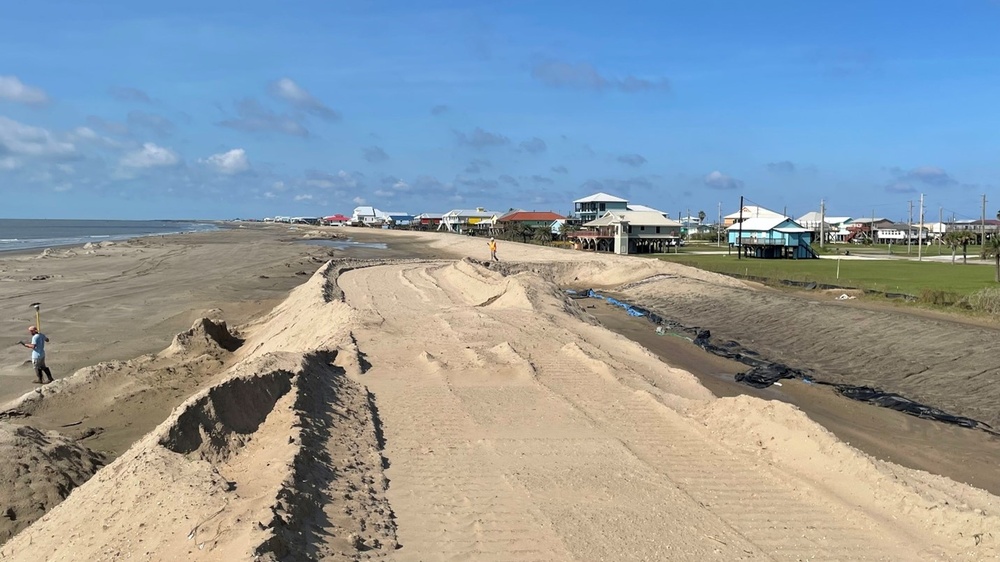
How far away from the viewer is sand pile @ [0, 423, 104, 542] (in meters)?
8.23

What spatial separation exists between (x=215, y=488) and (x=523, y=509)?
2.98 m

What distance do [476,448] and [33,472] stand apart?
5.22m

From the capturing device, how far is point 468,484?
26.4 ft

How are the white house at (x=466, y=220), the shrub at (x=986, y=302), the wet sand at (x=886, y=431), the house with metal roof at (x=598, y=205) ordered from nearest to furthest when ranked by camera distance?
1. the wet sand at (x=886, y=431)
2. the shrub at (x=986, y=302)
3. the house with metal roof at (x=598, y=205)
4. the white house at (x=466, y=220)

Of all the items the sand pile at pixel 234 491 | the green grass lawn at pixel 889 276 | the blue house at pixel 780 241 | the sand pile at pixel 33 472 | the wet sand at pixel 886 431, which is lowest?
the wet sand at pixel 886 431

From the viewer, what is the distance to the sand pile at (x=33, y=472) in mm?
8227

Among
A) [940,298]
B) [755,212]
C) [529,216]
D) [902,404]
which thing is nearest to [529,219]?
[529,216]

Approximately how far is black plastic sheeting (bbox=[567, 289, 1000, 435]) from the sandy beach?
20.1 inches

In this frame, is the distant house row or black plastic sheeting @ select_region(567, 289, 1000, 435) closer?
black plastic sheeting @ select_region(567, 289, 1000, 435)

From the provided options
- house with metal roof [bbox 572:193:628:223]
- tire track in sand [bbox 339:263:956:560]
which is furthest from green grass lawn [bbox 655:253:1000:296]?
house with metal roof [bbox 572:193:628:223]

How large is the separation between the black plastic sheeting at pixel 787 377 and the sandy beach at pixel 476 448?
51cm

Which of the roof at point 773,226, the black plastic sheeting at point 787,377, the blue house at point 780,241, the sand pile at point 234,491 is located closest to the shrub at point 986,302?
the black plastic sheeting at point 787,377

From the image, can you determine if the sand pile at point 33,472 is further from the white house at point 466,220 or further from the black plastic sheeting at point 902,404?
the white house at point 466,220

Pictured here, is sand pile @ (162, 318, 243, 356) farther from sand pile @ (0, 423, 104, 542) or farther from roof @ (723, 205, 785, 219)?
roof @ (723, 205, 785, 219)
